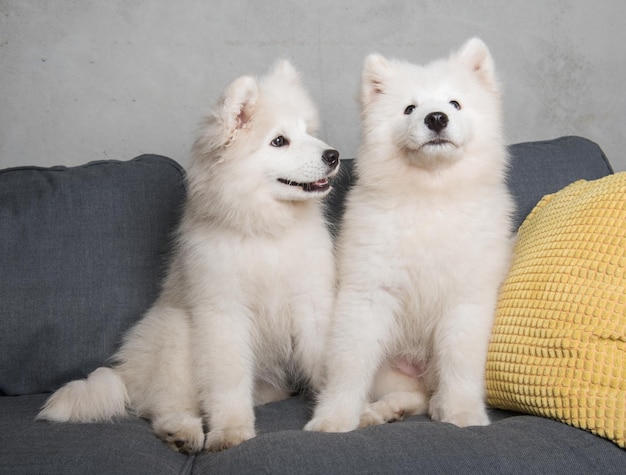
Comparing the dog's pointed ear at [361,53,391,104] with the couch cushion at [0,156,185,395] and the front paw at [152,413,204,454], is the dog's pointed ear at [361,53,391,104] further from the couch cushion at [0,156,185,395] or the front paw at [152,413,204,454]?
the front paw at [152,413,204,454]

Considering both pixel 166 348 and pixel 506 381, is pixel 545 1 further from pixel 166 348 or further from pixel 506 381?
pixel 166 348

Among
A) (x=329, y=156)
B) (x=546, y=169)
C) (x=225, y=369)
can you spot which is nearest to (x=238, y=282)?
(x=225, y=369)

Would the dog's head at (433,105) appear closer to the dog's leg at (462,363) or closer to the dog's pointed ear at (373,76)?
the dog's pointed ear at (373,76)

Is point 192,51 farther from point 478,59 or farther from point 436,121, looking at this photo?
point 436,121

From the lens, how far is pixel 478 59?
259 centimetres

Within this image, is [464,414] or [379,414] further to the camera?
[379,414]

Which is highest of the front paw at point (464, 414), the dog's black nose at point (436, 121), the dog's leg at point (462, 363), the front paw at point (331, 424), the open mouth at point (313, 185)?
the dog's black nose at point (436, 121)

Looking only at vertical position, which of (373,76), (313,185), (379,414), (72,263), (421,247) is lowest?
(379,414)

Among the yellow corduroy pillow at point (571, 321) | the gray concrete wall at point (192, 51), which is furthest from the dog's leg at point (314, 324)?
the gray concrete wall at point (192, 51)

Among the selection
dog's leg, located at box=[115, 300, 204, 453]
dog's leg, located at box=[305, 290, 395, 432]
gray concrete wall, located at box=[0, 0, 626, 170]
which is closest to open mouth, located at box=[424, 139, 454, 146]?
dog's leg, located at box=[305, 290, 395, 432]

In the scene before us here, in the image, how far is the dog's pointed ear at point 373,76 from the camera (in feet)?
8.38

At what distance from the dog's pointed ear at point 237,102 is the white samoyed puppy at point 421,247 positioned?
489mm

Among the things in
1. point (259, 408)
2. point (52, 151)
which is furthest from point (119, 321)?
point (52, 151)

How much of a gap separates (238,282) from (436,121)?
2.84ft
